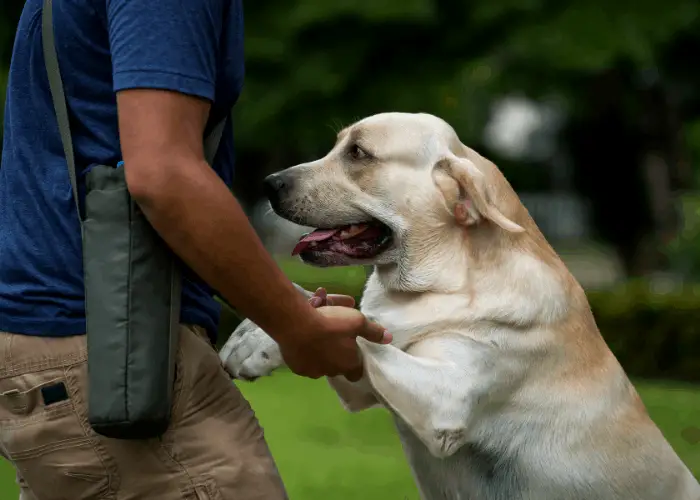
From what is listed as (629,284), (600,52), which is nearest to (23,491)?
(629,284)

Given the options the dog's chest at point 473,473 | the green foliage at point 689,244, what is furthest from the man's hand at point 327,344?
the green foliage at point 689,244

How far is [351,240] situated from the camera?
3.44 m

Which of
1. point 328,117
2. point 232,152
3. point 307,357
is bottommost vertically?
point 328,117

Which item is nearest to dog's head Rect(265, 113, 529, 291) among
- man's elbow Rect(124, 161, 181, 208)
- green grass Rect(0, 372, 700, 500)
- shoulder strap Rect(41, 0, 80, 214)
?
shoulder strap Rect(41, 0, 80, 214)

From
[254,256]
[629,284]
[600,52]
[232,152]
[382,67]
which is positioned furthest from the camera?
[382,67]

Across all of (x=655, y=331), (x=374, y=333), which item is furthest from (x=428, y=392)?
(x=655, y=331)

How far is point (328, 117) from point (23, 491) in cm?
1378

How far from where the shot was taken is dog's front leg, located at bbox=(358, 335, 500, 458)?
2.88 meters

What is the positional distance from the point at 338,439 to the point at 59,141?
5994 mm

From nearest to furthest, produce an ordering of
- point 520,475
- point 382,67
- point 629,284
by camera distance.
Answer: point 520,475 < point 629,284 < point 382,67

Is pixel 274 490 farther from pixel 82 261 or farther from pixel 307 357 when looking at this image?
pixel 82 261

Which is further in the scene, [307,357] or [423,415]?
[423,415]

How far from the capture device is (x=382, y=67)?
16344mm

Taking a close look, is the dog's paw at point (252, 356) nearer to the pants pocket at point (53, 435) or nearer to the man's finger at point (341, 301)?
the man's finger at point (341, 301)
